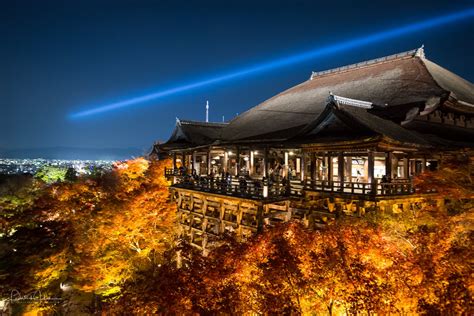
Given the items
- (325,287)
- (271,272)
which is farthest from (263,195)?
(325,287)

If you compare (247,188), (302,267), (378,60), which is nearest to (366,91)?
(378,60)

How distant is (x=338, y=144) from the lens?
14.8 metres

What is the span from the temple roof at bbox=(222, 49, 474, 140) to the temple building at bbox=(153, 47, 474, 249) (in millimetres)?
89

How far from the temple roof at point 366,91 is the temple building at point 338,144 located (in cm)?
9

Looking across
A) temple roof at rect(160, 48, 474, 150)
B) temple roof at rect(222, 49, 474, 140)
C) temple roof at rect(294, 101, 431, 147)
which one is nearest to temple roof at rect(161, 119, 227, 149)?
temple roof at rect(160, 48, 474, 150)

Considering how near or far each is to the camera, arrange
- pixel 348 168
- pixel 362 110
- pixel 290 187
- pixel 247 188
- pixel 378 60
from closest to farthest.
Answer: pixel 290 187, pixel 362 110, pixel 247 188, pixel 348 168, pixel 378 60

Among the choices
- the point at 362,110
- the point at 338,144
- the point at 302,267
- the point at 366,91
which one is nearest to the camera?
the point at 302,267

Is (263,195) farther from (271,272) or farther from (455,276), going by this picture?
(455,276)

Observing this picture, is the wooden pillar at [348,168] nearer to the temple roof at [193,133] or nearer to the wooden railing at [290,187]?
the wooden railing at [290,187]

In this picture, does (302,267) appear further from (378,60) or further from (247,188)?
(378,60)

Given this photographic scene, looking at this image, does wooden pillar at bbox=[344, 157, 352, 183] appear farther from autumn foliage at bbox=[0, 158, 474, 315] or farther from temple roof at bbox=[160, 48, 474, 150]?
autumn foliage at bbox=[0, 158, 474, 315]

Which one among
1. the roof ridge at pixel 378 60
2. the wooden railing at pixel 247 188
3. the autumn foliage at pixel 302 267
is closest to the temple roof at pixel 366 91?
the roof ridge at pixel 378 60

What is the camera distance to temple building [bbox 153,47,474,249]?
Answer: 15.1m

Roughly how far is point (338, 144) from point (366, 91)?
389 inches
